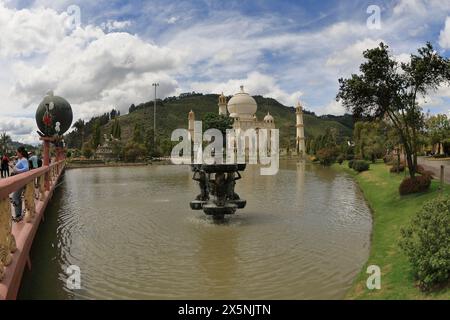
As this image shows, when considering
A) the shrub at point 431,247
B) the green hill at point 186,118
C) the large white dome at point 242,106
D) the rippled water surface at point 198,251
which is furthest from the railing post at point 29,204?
the green hill at point 186,118

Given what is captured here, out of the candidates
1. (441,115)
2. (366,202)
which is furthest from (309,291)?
(441,115)

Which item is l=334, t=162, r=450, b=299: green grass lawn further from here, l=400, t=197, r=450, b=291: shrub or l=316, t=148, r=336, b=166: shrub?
l=316, t=148, r=336, b=166: shrub

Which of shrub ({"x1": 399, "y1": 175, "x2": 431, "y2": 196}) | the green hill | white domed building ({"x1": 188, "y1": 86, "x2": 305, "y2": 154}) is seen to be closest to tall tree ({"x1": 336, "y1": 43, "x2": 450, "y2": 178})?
shrub ({"x1": 399, "y1": 175, "x2": 431, "y2": 196})

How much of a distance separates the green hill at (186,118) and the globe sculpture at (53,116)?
81209 mm

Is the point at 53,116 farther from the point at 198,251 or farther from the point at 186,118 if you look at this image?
the point at 186,118

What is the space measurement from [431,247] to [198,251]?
229 inches

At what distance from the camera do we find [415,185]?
1714 cm

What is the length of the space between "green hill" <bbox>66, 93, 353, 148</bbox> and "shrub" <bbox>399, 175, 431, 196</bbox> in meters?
88.4

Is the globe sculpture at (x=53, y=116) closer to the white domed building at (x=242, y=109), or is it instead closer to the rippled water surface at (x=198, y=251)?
the rippled water surface at (x=198, y=251)

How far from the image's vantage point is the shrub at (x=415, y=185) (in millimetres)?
16875

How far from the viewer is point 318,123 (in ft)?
545

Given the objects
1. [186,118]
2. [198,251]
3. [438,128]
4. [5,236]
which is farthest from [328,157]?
[186,118]

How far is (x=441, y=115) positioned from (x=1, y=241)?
5861 cm
